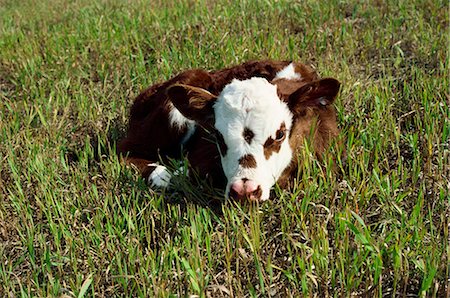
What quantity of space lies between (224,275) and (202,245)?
8.6 inches

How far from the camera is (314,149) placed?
4.20 metres

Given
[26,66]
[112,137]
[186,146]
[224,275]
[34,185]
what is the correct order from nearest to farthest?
[224,275] < [34,185] < [186,146] < [112,137] < [26,66]

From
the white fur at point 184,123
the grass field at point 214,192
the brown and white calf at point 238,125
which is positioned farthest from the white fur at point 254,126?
the white fur at point 184,123

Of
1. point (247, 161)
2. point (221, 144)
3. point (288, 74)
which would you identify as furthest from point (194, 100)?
point (288, 74)

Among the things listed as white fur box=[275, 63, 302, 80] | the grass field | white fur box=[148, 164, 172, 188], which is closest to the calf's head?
the grass field

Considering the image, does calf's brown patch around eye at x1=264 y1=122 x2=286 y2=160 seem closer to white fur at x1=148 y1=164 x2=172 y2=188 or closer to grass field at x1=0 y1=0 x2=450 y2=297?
grass field at x1=0 y1=0 x2=450 y2=297

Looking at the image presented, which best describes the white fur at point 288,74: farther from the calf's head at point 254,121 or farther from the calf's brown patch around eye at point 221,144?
the calf's brown patch around eye at point 221,144

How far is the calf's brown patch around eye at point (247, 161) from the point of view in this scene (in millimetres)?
3664

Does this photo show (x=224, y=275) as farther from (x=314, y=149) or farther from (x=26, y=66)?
(x=26, y=66)

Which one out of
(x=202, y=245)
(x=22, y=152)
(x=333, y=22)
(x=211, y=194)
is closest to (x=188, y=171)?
(x=211, y=194)

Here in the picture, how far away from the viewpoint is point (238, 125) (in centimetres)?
378

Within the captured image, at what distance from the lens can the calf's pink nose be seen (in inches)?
139

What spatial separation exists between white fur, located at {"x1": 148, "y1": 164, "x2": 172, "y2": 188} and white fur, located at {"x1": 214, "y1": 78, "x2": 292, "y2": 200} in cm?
51

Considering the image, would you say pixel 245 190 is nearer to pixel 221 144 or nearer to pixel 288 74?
pixel 221 144
